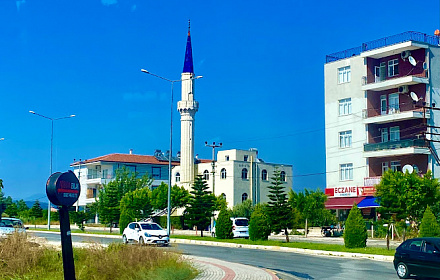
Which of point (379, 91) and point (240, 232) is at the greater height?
point (379, 91)

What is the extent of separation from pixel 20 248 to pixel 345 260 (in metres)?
14.8

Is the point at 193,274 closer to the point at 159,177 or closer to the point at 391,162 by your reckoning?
the point at 391,162

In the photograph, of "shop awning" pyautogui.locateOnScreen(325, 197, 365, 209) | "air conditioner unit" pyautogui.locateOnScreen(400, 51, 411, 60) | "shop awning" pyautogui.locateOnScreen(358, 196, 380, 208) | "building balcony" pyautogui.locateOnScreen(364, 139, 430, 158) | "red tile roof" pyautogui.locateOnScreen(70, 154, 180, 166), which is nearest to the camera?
"building balcony" pyautogui.locateOnScreen(364, 139, 430, 158)

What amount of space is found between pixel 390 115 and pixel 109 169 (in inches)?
2054

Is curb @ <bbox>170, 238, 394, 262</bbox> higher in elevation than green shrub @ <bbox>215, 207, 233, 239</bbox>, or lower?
lower

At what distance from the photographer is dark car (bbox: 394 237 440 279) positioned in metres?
16.7

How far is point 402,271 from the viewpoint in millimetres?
17781

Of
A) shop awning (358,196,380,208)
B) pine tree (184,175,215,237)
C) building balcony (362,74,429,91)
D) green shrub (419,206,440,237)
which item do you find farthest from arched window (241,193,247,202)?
green shrub (419,206,440,237)

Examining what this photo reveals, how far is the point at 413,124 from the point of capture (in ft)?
157

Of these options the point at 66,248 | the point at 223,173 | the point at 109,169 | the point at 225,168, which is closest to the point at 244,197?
the point at 223,173

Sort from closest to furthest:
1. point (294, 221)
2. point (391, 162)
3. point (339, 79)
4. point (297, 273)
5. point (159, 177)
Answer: point (297, 273) < point (294, 221) < point (391, 162) < point (339, 79) < point (159, 177)

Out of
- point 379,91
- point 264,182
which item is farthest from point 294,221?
point 264,182

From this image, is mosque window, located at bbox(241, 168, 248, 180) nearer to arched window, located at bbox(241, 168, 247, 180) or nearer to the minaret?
arched window, located at bbox(241, 168, 247, 180)

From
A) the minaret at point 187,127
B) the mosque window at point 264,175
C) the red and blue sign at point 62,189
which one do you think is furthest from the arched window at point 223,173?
the red and blue sign at point 62,189
